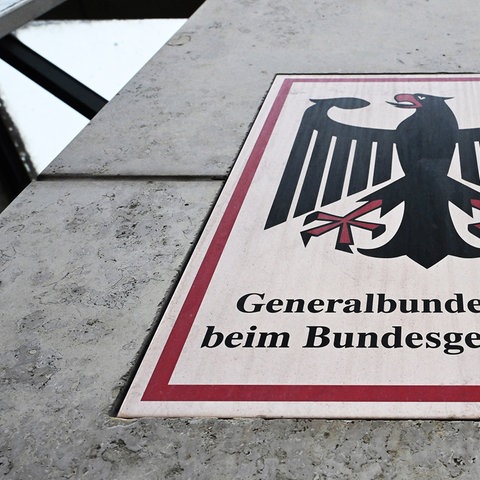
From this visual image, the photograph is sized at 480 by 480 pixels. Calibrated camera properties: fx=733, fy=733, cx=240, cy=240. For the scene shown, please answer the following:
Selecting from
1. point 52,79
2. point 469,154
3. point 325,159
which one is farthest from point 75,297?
point 52,79

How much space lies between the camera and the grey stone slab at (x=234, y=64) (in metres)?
1.95

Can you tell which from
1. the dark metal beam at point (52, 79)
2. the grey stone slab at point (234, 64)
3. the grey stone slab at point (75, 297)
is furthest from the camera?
the dark metal beam at point (52, 79)

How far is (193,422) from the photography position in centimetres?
108

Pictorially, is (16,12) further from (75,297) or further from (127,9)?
(75,297)

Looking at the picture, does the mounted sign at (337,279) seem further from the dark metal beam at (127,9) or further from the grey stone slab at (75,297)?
the dark metal beam at (127,9)

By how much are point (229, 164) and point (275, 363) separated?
2.57ft

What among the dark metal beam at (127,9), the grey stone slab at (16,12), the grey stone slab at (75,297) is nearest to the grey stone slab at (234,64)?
the grey stone slab at (75,297)

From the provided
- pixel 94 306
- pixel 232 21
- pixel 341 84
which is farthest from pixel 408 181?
pixel 232 21

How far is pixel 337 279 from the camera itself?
4.42 feet

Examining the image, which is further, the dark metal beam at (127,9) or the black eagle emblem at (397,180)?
the dark metal beam at (127,9)

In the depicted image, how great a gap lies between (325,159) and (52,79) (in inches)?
71.4

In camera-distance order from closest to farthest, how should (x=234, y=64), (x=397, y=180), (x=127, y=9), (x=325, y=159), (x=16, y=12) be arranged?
1. (x=397, y=180)
2. (x=325, y=159)
3. (x=234, y=64)
4. (x=16, y=12)
5. (x=127, y=9)

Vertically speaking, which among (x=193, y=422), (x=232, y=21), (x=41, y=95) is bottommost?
(x=41, y=95)

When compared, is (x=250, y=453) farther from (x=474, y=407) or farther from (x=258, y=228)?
(x=258, y=228)
